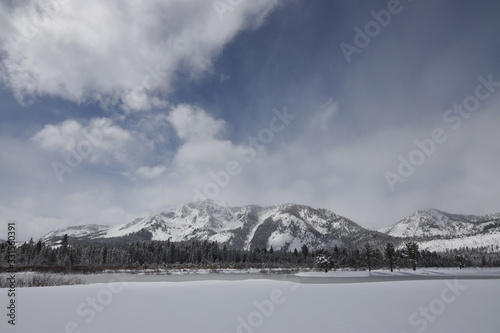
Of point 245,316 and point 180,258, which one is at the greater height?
point 245,316

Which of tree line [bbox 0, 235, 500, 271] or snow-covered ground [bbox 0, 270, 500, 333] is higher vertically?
snow-covered ground [bbox 0, 270, 500, 333]

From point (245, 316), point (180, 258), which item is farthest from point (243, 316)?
point (180, 258)

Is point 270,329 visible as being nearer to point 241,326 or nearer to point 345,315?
point 241,326

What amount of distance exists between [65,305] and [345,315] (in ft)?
45.6

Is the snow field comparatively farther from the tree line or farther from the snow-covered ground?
the tree line

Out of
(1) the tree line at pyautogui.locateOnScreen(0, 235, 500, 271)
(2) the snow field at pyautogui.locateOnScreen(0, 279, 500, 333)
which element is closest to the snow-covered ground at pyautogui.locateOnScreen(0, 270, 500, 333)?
(2) the snow field at pyautogui.locateOnScreen(0, 279, 500, 333)

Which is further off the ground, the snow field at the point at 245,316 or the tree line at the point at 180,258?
the snow field at the point at 245,316

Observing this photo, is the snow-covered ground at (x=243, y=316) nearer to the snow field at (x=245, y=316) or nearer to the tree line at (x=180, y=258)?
the snow field at (x=245, y=316)

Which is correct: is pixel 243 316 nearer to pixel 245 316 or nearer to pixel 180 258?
pixel 245 316

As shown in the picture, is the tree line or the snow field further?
the tree line

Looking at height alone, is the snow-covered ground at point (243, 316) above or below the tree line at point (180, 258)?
above

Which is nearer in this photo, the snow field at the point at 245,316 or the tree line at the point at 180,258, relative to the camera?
the snow field at the point at 245,316

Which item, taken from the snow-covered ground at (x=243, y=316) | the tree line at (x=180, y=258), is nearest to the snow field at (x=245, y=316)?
the snow-covered ground at (x=243, y=316)

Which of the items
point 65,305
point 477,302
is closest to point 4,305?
point 65,305
